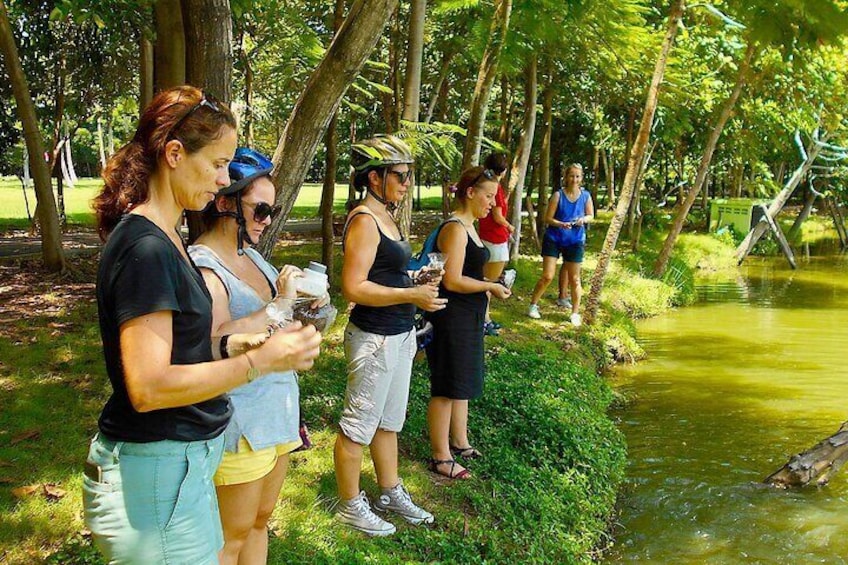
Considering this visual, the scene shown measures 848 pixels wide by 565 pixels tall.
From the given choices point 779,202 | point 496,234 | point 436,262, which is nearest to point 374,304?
point 436,262

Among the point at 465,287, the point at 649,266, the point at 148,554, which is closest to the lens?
the point at 148,554

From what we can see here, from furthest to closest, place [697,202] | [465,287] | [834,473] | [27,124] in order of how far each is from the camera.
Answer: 1. [697,202]
2. [27,124]
3. [834,473]
4. [465,287]

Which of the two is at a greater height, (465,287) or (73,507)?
(465,287)

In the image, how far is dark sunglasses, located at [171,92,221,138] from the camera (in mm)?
2152

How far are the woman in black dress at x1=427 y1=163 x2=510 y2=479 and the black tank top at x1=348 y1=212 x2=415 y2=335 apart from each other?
81cm

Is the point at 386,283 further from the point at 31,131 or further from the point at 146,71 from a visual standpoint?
the point at 31,131

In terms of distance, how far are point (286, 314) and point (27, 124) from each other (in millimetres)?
7965

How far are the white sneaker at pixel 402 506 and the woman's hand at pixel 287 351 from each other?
248 cm

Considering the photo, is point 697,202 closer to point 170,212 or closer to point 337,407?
point 337,407

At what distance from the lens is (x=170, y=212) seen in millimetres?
2182

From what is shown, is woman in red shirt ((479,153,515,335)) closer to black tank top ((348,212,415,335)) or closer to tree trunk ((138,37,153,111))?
black tank top ((348,212,415,335))

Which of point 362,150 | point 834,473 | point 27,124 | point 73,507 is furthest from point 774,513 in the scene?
point 27,124

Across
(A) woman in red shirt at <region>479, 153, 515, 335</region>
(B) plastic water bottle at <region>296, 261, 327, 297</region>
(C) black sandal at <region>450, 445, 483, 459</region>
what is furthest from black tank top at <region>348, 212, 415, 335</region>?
(A) woman in red shirt at <region>479, 153, 515, 335</region>

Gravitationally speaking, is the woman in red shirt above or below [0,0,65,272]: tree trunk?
below
